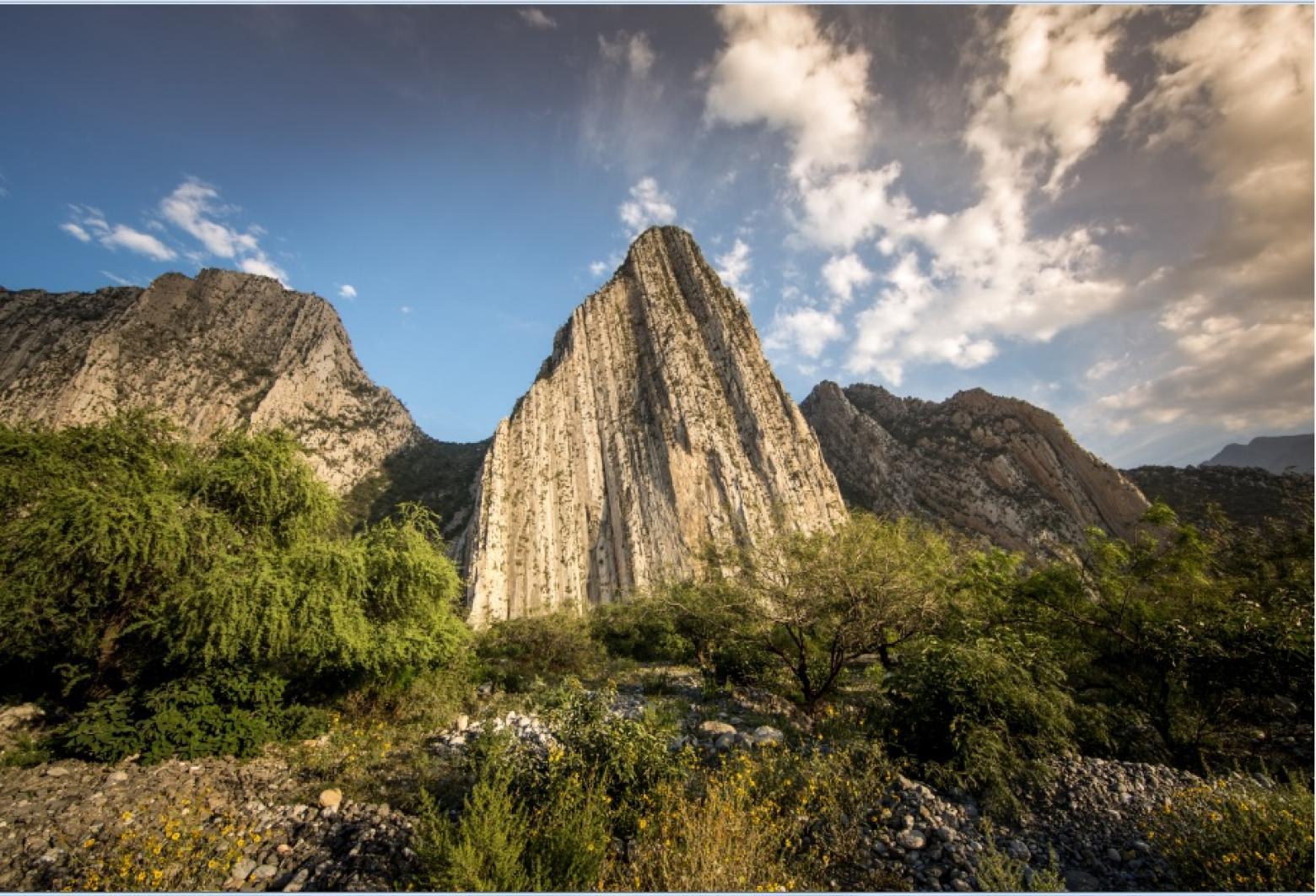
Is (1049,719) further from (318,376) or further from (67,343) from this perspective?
(67,343)

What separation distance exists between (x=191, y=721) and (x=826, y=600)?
11317mm

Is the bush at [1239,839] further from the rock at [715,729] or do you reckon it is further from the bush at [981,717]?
the rock at [715,729]

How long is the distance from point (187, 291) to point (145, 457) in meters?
94.7

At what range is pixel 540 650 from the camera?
52.6ft

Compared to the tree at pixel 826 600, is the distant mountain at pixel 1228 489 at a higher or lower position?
higher

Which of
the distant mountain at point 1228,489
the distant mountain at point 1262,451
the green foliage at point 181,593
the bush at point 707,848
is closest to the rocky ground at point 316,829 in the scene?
the bush at point 707,848

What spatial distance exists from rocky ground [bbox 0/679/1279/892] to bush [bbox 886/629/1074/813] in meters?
0.32

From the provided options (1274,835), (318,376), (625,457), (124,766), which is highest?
(318,376)

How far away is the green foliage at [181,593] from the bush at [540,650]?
448 centimetres

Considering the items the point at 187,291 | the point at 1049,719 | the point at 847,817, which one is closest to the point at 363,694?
the point at 847,817

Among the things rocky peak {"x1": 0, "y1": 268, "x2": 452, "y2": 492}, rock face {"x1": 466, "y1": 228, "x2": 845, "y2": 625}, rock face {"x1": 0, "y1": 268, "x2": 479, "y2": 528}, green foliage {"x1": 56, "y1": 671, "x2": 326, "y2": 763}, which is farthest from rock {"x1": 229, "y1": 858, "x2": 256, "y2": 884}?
rocky peak {"x1": 0, "y1": 268, "x2": 452, "y2": 492}

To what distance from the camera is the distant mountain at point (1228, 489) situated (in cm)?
4400

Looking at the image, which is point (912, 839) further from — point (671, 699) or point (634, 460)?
point (634, 460)

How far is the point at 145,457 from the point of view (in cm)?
1112
